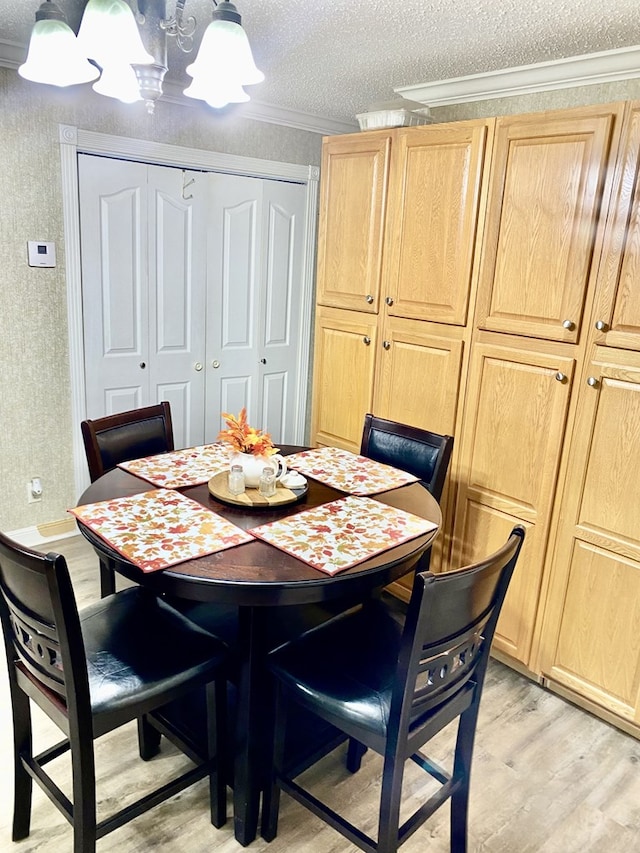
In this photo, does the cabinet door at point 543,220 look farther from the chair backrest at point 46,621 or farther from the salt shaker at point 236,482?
the chair backrest at point 46,621

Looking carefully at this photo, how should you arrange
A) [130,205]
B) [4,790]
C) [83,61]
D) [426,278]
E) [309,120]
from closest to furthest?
[83,61]
[4,790]
[426,278]
[130,205]
[309,120]

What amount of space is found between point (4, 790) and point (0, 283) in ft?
6.94

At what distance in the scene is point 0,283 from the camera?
2996 mm

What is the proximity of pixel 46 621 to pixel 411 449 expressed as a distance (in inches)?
58.1

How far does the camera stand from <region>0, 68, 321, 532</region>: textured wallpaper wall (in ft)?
9.66

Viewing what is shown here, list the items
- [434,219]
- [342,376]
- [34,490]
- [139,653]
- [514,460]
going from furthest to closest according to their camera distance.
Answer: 1. [34,490]
2. [342,376]
3. [434,219]
4. [514,460]
5. [139,653]

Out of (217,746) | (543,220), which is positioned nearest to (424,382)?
(543,220)

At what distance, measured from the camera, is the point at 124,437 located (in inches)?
96.7

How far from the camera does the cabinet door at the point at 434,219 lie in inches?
95.2

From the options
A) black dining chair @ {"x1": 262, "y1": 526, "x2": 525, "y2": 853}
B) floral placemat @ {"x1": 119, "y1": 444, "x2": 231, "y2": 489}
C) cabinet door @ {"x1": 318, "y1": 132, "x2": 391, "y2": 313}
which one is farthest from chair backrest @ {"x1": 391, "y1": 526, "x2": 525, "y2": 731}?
cabinet door @ {"x1": 318, "y1": 132, "x2": 391, "y2": 313}

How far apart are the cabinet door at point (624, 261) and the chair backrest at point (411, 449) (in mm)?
662

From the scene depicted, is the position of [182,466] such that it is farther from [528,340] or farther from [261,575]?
[528,340]

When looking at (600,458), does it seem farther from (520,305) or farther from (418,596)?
(418,596)

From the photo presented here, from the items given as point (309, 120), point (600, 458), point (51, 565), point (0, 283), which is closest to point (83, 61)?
point (51, 565)
